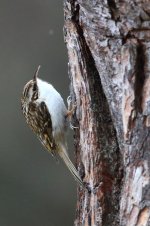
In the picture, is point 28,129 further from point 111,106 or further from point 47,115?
point 111,106

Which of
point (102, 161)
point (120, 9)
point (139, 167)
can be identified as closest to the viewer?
point (120, 9)

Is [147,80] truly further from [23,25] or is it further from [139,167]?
[23,25]

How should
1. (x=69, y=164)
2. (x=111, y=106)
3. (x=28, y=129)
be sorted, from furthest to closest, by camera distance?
(x=28, y=129)
(x=69, y=164)
(x=111, y=106)

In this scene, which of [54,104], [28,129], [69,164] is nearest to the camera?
[69,164]

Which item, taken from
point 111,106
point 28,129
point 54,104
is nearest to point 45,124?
point 54,104

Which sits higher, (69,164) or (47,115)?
(47,115)

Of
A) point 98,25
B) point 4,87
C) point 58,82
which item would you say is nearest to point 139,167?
point 98,25

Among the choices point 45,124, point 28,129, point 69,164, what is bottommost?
point 69,164

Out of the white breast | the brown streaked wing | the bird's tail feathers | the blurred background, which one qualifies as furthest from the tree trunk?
the blurred background
